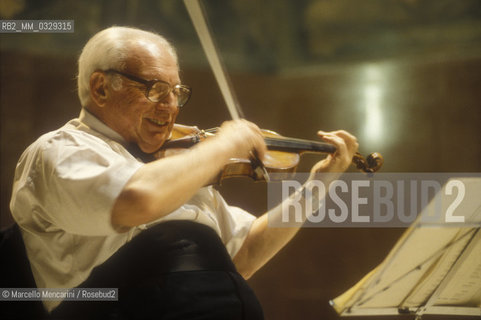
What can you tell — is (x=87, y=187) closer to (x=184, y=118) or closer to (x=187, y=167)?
(x=187, y=167)

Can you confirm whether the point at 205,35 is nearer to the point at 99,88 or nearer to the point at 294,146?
the point at 99,88

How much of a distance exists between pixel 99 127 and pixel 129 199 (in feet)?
1.11

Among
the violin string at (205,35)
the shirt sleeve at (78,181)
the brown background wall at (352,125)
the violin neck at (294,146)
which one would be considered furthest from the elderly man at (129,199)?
the brown background wall at (352,125)

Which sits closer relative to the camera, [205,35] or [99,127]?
[99,127]

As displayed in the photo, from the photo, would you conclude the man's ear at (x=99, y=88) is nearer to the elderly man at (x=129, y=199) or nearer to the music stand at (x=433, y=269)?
the elderly man at (x=129, y=199)

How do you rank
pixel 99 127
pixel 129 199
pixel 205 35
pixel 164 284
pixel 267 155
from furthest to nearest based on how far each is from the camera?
pixel 267 155, pixel 205 35, pixel 99 127, pixel 164 284, pixel 129 199

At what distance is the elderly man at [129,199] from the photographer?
958 mm

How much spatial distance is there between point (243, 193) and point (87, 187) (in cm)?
159

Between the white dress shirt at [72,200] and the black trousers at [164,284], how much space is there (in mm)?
32

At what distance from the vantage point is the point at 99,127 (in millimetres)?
1188

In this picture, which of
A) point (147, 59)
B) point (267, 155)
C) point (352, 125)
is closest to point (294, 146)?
point (267, 155)

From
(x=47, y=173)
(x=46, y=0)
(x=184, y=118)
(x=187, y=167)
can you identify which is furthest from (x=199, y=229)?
(x=46, y=0)

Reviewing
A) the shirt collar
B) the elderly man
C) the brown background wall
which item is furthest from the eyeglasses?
the brown background wall

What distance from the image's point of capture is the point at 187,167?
99cm
